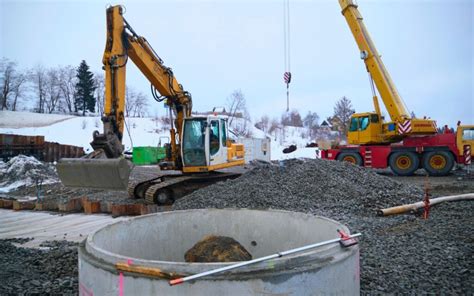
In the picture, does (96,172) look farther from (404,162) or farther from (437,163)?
(437,163)

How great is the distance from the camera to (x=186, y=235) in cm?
452

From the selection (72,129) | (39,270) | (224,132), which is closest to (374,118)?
(224,132)

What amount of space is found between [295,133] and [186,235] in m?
65.2

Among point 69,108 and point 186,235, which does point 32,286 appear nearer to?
point 186,235

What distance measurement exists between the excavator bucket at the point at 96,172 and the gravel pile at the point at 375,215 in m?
2.25

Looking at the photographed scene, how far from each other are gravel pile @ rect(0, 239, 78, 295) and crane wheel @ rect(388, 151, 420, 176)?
522 inches

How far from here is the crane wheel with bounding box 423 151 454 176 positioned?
1543cm

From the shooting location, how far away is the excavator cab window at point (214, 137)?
10438mm

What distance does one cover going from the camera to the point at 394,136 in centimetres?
1612

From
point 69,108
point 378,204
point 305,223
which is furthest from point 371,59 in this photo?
point 69,108

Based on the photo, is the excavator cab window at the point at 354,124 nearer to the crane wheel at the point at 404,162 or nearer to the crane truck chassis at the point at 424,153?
the crane truck chassis at the point at 424,153

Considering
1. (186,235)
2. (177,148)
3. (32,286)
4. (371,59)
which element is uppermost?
(371,59)

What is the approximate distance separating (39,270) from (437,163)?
14.9 metres

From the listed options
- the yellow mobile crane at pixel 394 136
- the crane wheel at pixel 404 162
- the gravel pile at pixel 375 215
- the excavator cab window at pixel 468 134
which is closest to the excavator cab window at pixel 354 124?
the yellow mobile crane at pixel 394 136
